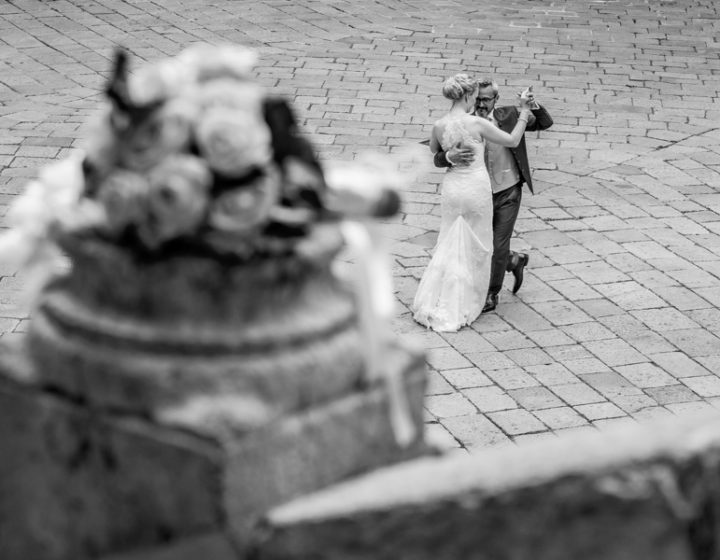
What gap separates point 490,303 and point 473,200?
0.79m

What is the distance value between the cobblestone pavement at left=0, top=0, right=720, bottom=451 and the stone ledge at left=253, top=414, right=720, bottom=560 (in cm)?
475

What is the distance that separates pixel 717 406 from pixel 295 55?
360 inches

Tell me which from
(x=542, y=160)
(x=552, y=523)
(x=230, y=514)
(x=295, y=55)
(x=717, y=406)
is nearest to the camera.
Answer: (x=552, y=523)

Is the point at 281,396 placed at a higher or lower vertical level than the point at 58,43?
higher

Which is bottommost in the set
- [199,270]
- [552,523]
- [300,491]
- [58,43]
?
[58,43]

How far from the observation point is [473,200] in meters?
8.34

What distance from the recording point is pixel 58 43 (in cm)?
1517

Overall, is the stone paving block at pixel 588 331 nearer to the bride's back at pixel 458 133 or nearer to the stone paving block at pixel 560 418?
the stone paving block at pixel 560 418

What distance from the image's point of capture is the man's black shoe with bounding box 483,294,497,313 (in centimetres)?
862

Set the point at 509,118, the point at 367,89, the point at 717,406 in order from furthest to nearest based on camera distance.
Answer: the point at 367,89
the point at 509,118
the point at 717,406

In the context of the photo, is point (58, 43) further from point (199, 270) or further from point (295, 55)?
point (199, 270)

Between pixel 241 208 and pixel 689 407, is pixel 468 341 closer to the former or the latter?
pixel 689 407

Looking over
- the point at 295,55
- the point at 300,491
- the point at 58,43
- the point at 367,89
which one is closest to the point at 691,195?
the point at 367,89

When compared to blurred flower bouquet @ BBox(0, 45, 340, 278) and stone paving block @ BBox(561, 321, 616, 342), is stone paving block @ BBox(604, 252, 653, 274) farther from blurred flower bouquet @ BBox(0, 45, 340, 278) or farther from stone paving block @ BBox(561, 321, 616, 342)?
blurred flower bouquet @ BBox(0, 45, 340, 278)
